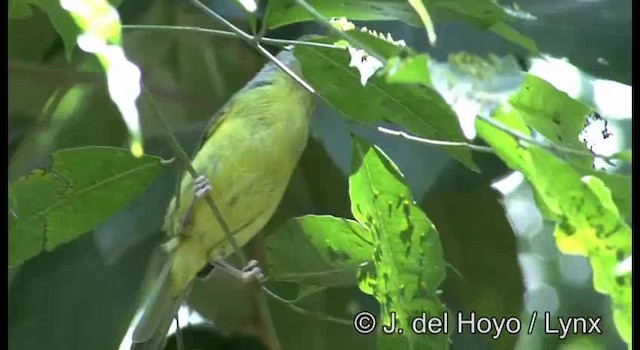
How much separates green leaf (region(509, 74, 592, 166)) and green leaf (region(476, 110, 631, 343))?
47mm

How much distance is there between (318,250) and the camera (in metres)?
0.58

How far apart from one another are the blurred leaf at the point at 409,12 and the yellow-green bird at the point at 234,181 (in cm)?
11

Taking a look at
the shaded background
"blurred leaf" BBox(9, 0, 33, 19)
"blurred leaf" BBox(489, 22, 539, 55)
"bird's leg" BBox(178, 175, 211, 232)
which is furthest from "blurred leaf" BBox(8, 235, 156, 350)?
"blurred leaf" BBox(489, 22, 539, 55)

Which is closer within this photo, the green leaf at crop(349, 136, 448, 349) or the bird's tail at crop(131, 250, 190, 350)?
the green leaf at crop(349, 136, 448, 349)

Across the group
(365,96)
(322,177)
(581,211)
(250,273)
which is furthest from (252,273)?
(581,211)

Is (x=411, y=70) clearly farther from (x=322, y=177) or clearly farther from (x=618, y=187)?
(x=322, y=177)

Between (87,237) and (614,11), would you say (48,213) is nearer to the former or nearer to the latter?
(87,237)

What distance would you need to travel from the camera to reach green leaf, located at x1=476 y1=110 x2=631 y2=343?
0.33 m

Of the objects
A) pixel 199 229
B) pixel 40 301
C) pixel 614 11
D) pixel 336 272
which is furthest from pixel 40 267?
pixel 614 11

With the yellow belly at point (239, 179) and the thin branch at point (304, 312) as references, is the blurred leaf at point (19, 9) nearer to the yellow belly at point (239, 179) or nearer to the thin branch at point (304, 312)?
the yellow belly at point (239, 179)

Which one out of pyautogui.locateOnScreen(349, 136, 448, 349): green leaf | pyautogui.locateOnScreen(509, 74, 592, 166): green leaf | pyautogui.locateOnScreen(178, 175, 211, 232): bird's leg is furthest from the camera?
pyautogui.locateOnScreen(178, 175, 211, 232): bird's leg

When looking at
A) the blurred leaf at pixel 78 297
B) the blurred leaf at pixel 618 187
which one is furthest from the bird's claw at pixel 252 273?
the blurred leaf at pixel 618 187

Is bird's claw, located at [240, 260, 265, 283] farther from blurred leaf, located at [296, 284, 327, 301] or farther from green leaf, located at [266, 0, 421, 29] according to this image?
green leaf, located at [266, 0, 421, 29]

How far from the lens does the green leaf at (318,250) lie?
1.83ft
